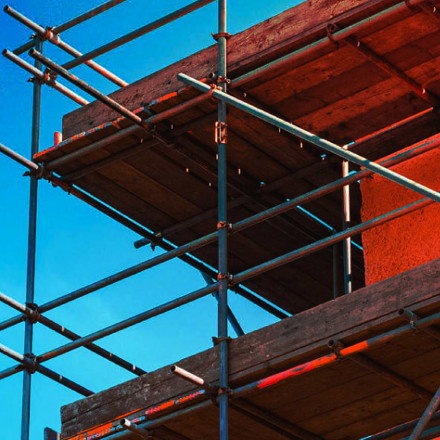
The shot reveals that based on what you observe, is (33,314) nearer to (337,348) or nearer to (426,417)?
(337,348)

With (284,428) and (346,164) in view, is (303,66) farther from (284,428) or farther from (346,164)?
(284,428)

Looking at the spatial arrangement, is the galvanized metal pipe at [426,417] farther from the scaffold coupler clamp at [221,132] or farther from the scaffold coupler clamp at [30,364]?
the scaffold coupler clamp at [30,364]

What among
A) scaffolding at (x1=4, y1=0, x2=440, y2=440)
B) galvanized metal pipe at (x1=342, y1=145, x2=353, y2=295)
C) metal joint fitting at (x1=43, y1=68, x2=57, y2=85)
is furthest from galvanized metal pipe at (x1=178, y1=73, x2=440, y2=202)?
metal joint fitting at (x1=43, y1=68, x2=57, y2=85)

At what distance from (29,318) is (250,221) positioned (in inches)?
96.3

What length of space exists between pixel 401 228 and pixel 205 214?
7.73ft

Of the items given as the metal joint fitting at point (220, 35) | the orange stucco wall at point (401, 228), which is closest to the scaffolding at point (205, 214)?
the metal joint fitting at point (220, 35)

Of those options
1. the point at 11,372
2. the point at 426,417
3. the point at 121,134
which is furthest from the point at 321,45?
the point at 11,372

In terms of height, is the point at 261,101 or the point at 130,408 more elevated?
the point at 261,101

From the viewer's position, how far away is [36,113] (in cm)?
1322

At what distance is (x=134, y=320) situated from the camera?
11141 millimetres

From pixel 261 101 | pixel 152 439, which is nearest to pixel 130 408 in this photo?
pixel 152 439

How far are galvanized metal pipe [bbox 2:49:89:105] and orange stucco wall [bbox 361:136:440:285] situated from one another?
3.02 meters

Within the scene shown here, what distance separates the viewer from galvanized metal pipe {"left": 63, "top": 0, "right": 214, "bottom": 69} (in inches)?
488

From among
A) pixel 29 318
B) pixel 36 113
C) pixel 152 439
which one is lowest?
pixel 152 439
